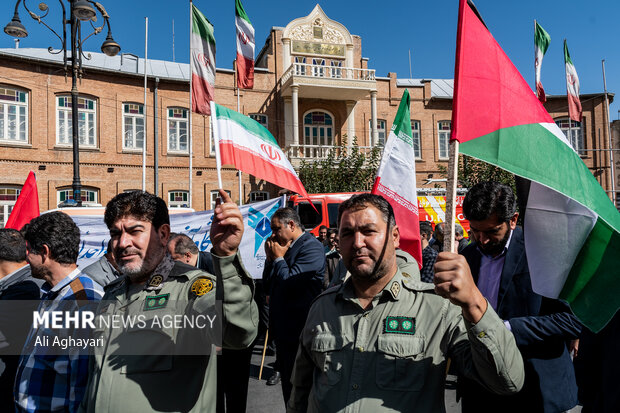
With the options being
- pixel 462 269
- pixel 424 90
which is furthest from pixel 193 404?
pixel 424 90

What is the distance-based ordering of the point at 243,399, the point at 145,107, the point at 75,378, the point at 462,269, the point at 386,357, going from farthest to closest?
the point at 145,107 < the point at 243,399 < the point at 75,378 < the point at 386,357 < the point at 462,269

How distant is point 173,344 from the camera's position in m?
2.21

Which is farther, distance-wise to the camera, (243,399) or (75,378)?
(243,399)

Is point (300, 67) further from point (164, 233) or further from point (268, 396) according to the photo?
point (164, 233)

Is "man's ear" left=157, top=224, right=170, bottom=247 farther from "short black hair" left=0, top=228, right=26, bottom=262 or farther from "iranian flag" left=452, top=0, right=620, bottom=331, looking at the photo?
"short black hair" left=0, top=228, right=26, bottom=262

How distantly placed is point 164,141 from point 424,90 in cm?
1436

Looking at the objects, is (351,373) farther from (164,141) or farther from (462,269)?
(164,141)

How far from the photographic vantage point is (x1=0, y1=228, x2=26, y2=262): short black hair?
3.66 meters

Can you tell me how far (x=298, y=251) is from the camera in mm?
4254

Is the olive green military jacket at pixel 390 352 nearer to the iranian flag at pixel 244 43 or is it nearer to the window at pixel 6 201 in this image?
the iranian flag at pixel 244 43

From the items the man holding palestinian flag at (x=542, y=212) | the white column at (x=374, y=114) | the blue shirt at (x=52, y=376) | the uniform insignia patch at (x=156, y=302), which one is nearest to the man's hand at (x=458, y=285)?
the man holding palestinian flag at (x=542, y=212)

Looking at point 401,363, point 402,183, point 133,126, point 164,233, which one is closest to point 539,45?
point 402,183

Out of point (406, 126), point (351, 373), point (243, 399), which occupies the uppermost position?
point (406, 126)

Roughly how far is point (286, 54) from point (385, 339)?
23.2 meters
